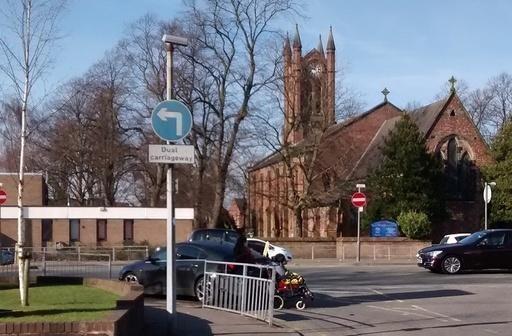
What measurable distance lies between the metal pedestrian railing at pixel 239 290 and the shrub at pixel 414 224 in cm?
3025

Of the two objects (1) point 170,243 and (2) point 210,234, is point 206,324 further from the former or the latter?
(2) point 210,234

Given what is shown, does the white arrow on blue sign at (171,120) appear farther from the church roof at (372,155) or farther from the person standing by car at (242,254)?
the church roof at (372,155)

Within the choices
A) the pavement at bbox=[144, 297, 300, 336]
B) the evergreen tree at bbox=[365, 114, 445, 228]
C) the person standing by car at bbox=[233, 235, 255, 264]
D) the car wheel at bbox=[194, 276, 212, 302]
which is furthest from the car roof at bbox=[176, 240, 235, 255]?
→ the evergreen tree at bbox=[365, 114, 445, 228]

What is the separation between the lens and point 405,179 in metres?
50.2

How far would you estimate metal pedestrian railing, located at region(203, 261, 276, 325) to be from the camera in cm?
1506

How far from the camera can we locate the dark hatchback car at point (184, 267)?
1840cm

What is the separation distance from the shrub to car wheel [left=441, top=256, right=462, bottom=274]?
19.4m

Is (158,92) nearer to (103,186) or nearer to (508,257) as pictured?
(103,186)

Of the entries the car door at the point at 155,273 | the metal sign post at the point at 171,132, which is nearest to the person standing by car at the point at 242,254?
the car door at the point at 155,273

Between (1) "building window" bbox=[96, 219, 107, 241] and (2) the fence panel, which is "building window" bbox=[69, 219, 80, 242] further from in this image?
(2) the fence panel

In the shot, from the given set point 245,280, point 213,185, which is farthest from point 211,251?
point 213,185

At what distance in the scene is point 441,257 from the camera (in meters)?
27.3

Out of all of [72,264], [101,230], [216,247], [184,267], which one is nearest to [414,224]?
[101,230]

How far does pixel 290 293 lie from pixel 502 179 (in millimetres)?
38955
